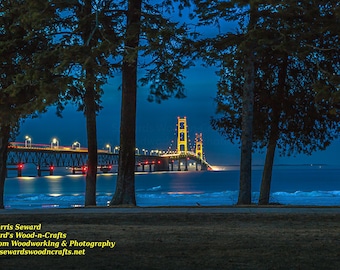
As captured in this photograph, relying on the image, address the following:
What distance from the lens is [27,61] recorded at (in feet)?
60.2

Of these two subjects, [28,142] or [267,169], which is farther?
[28,142]

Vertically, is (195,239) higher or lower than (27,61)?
lower

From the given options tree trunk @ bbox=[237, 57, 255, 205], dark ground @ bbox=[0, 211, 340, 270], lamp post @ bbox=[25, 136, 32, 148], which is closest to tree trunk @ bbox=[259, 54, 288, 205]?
tree trunk @ bbox=[237, 57, 255, 205]

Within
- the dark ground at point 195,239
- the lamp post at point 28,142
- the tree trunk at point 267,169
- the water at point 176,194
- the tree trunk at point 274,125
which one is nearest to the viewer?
the dark ground at point 195,239

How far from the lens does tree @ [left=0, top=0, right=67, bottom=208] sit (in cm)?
1450

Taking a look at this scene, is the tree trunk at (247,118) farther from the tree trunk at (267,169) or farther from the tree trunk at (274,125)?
the tree trunk at (267,169)

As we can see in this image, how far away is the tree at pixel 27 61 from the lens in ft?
47.6

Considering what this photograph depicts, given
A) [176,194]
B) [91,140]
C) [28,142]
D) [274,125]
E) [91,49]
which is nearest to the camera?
[91,49]

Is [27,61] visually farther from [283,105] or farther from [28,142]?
[28,142]

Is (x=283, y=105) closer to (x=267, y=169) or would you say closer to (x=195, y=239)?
(x=267, y=169)

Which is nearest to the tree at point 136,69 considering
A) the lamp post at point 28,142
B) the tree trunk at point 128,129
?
the tree trunk at point 128,129

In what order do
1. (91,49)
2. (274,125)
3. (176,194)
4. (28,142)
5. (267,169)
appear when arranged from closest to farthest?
(91,49), (274,125), (267,169), (176,194), (28,142)

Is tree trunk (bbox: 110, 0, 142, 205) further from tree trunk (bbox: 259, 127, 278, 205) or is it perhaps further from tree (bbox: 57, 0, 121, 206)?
tree trunk (bbox: 259, 127, 278, 205)

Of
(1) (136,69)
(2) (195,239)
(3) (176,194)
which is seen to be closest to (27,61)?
(1) (136,69)
